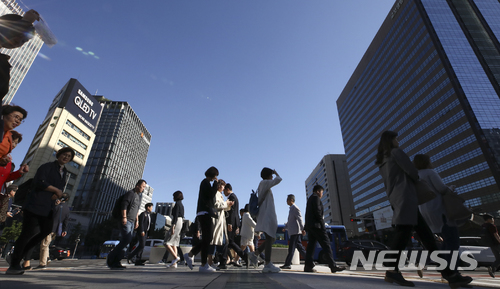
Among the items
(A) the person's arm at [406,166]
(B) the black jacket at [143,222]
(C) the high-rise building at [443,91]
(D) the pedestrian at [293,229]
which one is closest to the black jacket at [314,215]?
(D) the pedestrian at [293,229]

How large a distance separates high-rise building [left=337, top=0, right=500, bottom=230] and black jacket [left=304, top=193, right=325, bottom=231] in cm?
5538

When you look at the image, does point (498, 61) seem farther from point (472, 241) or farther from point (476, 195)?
point (472, 241)

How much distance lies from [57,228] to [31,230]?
2.82m

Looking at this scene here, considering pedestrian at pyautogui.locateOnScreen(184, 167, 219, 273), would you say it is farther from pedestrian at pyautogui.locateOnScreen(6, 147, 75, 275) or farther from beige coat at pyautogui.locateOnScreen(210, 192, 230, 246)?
pedestrian at pyautogui.locateOnScreen(6, 147, 75, 275)

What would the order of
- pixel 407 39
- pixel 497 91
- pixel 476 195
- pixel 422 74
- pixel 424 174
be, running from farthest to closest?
pixel 407 39 < pixel 422 74 < pixel 497 91 < pixel 476 195 < pixel 424 174

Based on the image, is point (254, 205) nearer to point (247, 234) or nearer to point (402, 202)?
point (247, 234)

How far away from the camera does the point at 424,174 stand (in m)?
3.16

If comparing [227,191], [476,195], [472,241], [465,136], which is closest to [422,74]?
[465,136]

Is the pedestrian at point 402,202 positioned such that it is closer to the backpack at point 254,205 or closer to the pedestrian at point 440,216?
the pedestrian at point 440,216

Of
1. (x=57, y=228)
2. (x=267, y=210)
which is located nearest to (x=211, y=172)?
(x=267, y=210)

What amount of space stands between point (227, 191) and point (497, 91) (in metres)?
68.2

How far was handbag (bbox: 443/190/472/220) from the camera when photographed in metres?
2.81

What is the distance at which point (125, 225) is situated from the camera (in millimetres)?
4781

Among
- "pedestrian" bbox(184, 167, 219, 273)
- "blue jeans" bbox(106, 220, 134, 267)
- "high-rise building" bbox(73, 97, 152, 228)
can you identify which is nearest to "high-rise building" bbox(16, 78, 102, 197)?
"high-rise building" bbox(73, 97, 152, 228)
